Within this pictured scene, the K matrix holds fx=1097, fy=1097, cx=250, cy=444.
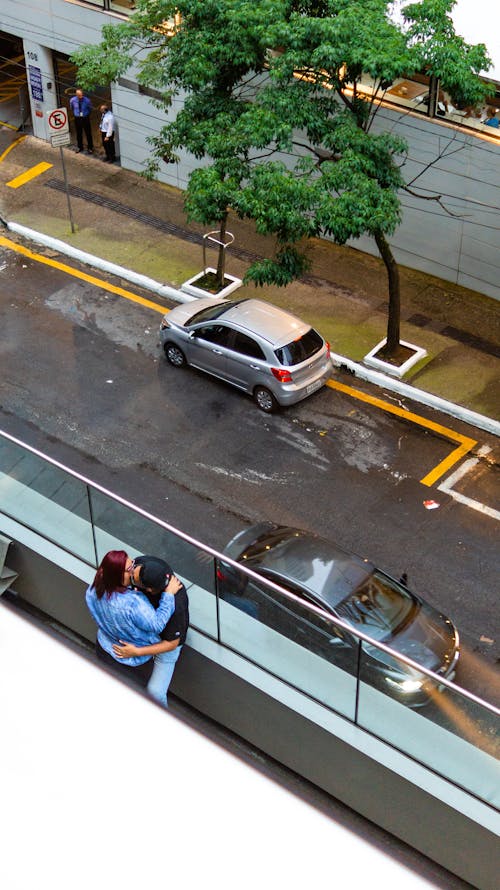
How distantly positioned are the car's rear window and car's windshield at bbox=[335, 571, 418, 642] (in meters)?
5.15

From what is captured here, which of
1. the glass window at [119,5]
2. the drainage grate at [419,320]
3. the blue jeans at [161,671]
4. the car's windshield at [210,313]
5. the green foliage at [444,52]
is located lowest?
the drainage grate at [419,320]

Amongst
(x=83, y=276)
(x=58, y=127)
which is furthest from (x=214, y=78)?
(x=83, y=276)

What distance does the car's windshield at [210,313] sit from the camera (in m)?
17.0

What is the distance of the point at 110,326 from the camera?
61.7ft

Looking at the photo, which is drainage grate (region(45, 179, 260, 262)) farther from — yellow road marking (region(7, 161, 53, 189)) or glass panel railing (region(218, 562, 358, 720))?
glass panel railing (region(218, 562, 358, 720))

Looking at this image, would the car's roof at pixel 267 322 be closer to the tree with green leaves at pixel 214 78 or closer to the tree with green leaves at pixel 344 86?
the tree with green leaves at pixel 344 86

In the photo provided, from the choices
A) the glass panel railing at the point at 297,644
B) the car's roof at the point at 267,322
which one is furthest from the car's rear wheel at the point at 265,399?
the glass panel railing at the point at 297,644

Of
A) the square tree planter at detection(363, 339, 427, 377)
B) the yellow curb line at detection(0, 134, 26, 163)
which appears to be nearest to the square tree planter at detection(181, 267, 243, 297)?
the square tree planter at detection(363, 339, 427, 377)

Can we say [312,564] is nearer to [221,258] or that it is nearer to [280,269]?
[280,269]

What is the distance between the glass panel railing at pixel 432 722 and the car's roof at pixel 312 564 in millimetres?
2578

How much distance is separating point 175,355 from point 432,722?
1031 centimetres

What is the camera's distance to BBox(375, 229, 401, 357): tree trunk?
654 inches

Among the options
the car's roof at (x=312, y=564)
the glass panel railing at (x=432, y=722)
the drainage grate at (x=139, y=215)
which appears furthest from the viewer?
the drainage grate at (x=139, y=215)

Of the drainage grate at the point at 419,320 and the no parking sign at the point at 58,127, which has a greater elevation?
the no parking sign at the point at 58,127
